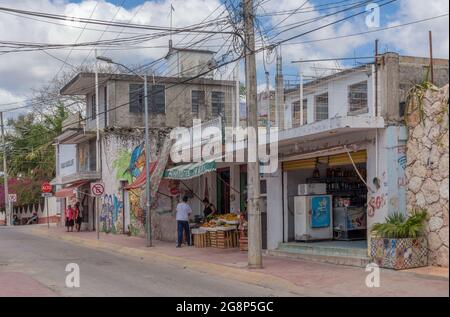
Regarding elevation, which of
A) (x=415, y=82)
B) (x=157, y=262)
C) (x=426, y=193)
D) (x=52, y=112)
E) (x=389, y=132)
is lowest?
(x=157, y=262)

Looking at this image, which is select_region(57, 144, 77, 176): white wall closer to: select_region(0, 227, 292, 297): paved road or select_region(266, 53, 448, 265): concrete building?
select_region(0, 227, 292, 297): paved road

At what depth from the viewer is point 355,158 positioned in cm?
1512

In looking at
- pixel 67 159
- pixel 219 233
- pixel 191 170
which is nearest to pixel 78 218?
pixel 67 159

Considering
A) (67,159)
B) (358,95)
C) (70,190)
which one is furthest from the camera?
(67,159)

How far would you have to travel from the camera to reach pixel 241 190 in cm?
2216

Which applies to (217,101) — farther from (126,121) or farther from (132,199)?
(132,199)

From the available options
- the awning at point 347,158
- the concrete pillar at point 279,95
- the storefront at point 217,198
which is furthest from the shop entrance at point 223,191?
the awning at point 347,158

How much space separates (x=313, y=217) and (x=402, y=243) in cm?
465

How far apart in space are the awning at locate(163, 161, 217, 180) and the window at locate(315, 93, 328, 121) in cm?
626

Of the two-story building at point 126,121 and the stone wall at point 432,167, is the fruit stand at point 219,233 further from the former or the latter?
the stone wall at point 432,167
